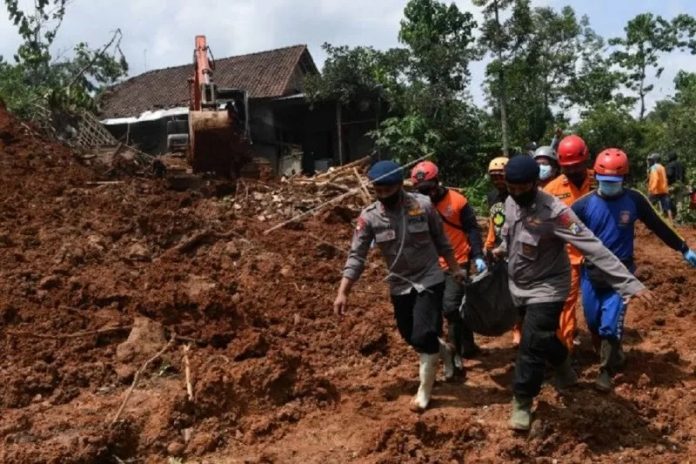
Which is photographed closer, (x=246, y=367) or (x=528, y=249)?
(x=528, y=249)

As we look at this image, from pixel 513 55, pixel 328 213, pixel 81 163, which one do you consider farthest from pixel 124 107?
pixel 328 213

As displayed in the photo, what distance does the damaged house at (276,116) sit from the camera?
2411cm

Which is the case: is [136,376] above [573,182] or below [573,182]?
below

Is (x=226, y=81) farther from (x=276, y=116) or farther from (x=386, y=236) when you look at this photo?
(x=386, y=236)

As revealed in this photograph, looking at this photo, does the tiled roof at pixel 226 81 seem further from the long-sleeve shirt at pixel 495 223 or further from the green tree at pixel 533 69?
the long-sleeve shirt at pixel 495 223

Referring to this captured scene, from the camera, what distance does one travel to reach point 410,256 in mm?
4965

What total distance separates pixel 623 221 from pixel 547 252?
0.88 m

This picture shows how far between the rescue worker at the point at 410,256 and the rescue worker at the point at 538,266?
1.86 ft

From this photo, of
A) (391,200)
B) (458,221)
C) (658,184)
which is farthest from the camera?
(658,184)

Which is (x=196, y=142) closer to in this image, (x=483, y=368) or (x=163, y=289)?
(x=163, y=289)

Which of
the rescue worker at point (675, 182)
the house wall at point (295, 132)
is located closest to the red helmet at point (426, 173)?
the rescue worker at point (675, 182)

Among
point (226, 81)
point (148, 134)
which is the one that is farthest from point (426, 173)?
point (226, 81)

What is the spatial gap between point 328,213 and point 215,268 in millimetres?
2847

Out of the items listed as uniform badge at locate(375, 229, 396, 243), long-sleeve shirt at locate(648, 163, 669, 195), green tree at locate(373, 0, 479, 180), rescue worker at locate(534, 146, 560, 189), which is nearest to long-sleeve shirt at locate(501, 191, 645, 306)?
uniform badge at locate(375, 229, 396, 243)
